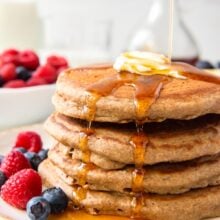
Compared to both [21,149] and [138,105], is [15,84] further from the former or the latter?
[138,105]

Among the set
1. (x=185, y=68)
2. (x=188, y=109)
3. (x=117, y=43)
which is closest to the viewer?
(x=188, y=109)

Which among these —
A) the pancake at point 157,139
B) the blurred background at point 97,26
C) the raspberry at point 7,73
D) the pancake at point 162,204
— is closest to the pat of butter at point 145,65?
the pancake at point 157,139

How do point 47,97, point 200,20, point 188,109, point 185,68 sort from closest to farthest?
point 188,109
point 185,68
point 47,97
point 200,20

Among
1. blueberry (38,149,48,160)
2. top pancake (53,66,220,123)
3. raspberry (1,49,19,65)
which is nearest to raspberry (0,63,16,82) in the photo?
raspberry (1,49,19,65)

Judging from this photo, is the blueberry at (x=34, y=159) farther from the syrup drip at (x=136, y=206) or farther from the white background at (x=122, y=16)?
the white background at (x=122, y=16)

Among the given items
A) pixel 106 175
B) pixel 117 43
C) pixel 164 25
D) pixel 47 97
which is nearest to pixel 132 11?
pixel 117 43

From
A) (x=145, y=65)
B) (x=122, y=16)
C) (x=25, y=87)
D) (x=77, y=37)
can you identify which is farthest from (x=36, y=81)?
(x=77, y=37)

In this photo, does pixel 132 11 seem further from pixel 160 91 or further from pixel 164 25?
pixel 160 91
